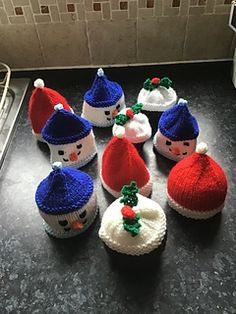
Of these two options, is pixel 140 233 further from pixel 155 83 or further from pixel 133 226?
pixel 155 83

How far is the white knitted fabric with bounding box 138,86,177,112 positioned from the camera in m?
0.79

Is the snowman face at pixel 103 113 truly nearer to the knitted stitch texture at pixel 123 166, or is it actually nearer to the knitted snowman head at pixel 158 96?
the knitted snowman head at pixel 158 96

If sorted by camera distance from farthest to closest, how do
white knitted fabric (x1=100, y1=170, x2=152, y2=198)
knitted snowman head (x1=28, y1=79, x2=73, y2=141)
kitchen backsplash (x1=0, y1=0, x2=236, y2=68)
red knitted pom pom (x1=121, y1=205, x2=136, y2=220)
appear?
kitchen backsplash (x1=0, y1=0, x2=236, y2=68), knitted snowman head (x1=28, y1=79, x2=73, y2=141), white knitted fabric (x1=100, y1=170, x2=152, y2=198), red knitted pom pom (x1=121, y1=205, x2=136, y2=220)

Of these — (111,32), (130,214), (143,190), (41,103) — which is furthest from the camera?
(111,32)

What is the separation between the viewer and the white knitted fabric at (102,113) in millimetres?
803

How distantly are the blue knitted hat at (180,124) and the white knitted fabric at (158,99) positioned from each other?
0.07 metres

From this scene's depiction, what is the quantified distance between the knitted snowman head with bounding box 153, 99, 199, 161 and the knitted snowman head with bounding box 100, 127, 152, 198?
0.10 metres

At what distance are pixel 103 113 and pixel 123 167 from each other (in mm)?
210

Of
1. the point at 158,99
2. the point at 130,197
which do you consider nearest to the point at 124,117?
the point at 158,99

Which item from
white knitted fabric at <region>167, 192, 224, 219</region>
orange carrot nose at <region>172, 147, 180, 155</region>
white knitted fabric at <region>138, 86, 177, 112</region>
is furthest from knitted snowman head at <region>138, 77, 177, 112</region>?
white knitted fabric at <region>167, 192, 224, 219</region>

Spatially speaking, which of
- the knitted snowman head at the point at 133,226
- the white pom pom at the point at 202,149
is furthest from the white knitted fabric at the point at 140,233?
the white pom pom at the point at 202,149

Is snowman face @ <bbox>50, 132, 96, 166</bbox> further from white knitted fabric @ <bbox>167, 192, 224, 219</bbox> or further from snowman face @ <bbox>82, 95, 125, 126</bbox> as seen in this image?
white knitted fabric @ <bbox>167, 192, 224, 219</bbox>

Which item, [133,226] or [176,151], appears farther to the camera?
[176,151]

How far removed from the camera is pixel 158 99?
0.79 metres
